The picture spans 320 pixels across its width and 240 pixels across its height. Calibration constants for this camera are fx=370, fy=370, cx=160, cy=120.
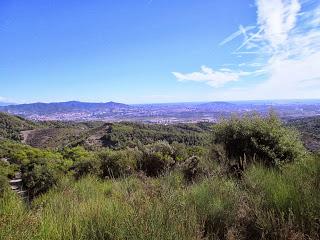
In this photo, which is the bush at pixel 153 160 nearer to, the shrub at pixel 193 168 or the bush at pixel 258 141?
the shrub at pixel 193 168

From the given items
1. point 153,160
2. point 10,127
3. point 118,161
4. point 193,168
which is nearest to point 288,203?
point 193,168

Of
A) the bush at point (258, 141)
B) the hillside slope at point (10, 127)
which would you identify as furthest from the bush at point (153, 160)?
the hillside slope at point (10, 127)

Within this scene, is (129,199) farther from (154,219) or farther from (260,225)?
(260,225)

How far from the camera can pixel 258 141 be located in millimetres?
8789

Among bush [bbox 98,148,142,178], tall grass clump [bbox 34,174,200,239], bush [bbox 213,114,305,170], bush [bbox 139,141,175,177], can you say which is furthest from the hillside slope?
tall grass clump [bbox 34,174,200,239]

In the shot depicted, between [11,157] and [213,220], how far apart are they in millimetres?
29961

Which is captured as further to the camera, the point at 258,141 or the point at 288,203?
the point at 258,141

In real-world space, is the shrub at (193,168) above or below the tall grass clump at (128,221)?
below

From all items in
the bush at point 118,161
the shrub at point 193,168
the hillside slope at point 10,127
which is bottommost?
the hillside slope at point 10,127

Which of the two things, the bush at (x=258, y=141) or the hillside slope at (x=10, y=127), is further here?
the hillside slope at (x=10, y=127)

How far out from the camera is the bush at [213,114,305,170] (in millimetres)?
8453

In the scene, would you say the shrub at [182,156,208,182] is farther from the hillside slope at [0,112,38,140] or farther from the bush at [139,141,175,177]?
the hillside slope at [0,112,38,140]

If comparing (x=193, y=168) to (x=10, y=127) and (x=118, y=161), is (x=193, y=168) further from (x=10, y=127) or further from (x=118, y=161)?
(x=10, y=127)

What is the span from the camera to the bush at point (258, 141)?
8453 mm
